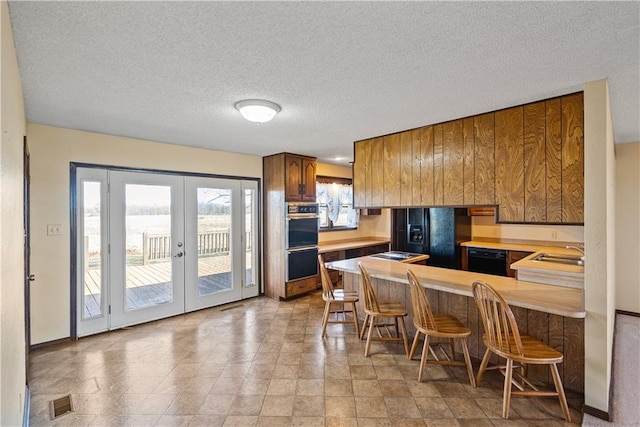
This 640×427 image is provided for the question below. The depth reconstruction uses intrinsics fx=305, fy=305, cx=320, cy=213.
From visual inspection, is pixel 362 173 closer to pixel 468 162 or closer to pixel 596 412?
pixel 468 162

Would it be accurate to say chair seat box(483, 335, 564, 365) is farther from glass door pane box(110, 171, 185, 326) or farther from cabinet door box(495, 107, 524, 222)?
glass door pane box(110, 171, 185, 326)

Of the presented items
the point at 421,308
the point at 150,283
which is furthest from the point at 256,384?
the point at 150,283

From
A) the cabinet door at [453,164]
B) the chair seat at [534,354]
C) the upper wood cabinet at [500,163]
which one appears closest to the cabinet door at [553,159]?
the upper wood cabinet at [500,163]

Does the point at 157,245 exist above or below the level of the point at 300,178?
below

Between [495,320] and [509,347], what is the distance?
216 millimetres

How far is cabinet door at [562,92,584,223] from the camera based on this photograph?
2.47 meters

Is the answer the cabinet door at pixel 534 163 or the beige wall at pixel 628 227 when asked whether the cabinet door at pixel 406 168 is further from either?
the beige wall at pixel 628 227

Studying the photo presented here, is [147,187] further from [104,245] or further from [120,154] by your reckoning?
[104,245]

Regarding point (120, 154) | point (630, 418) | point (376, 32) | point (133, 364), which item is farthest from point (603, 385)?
point (120, 154)

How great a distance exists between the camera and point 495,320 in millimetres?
2295

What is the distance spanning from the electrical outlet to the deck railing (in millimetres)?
862

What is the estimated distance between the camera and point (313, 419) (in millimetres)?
2180

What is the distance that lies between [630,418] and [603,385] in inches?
14.4

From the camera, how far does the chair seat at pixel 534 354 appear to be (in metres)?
2.13
